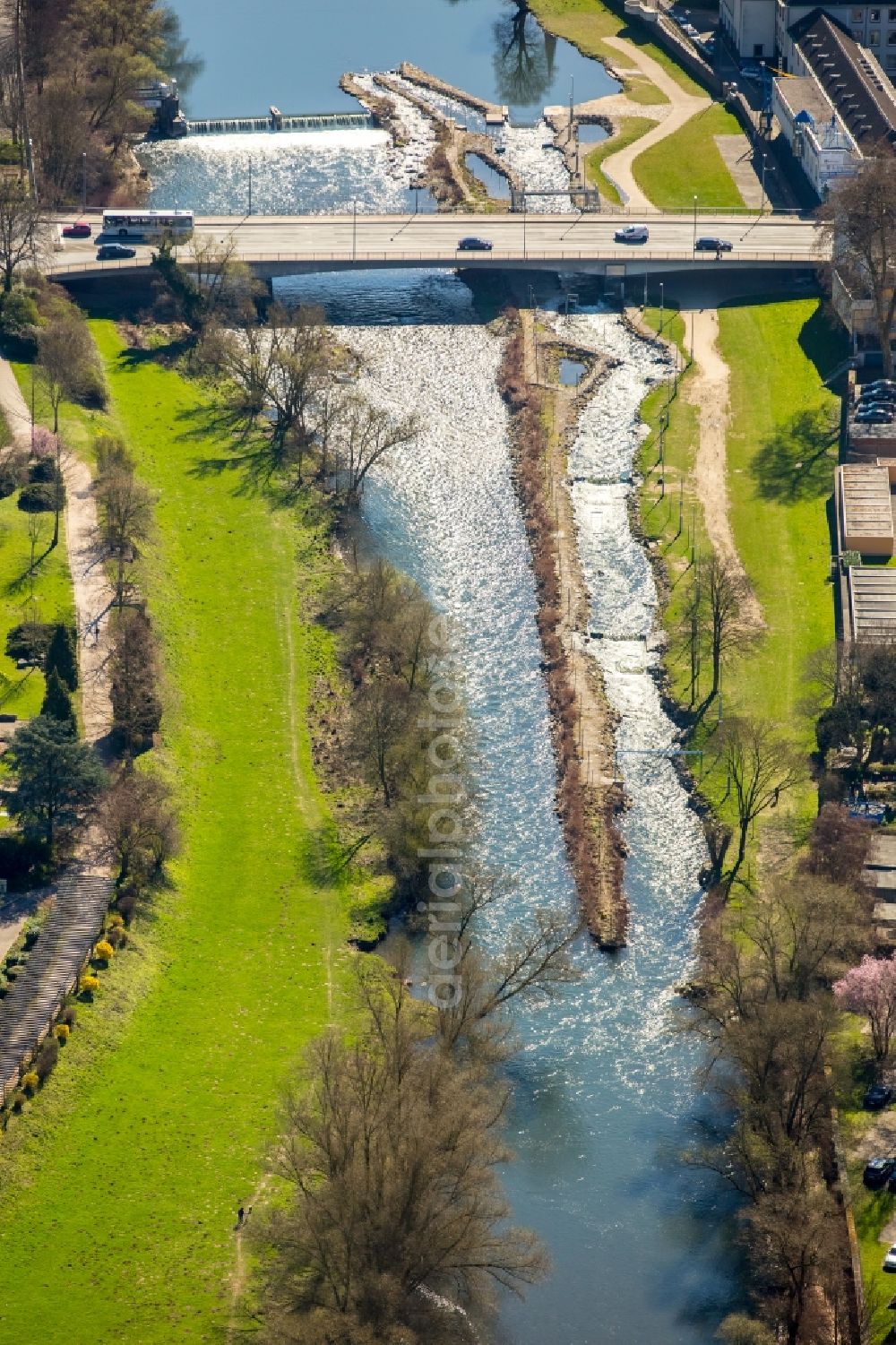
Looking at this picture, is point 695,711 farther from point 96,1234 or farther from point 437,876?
point 96,1234

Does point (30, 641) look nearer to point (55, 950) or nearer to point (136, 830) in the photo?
point (136, 830)

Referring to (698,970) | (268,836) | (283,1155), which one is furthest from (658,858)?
(283,1155)

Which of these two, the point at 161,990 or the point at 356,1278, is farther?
the point at 161,990

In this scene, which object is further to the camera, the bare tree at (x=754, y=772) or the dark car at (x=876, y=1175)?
the bare tree at (x=754, y=772)

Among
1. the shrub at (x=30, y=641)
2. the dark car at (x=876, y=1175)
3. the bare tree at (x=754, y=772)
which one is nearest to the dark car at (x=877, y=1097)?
the dark car at (x=876, y=1175)

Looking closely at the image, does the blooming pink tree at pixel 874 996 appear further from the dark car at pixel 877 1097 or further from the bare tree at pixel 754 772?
the bare tree at pixel 754 772

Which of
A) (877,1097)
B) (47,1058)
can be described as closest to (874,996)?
(877,1097)
